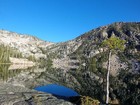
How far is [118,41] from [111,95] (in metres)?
21.5

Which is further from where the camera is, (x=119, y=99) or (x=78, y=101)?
(x=119, y=99)

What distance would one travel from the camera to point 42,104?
1362 inches

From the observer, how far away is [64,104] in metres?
35.8

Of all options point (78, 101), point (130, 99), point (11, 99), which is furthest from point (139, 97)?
point (11, 99)

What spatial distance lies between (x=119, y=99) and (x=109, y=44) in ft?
63.4

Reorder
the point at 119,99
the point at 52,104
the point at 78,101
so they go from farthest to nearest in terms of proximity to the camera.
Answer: the point at 119,99, the point at 78,101, the point at 52,104

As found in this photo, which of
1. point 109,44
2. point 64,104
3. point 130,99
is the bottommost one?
point 130,99

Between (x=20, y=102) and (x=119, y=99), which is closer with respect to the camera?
(x=20, y=102)

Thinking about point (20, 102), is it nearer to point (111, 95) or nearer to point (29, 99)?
point (29, 99)

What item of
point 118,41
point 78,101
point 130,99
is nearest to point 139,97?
point 130,99

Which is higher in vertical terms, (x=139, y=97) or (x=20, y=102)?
(x=20, y=102)

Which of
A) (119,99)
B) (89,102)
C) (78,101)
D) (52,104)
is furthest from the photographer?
(119,99)

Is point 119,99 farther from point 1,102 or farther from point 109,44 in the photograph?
point 1,102

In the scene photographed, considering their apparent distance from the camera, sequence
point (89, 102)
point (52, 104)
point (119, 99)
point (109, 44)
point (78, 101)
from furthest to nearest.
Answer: point (119, 99), point (109, 44), point (78, 101), point (52, 104), point (89, 102)
